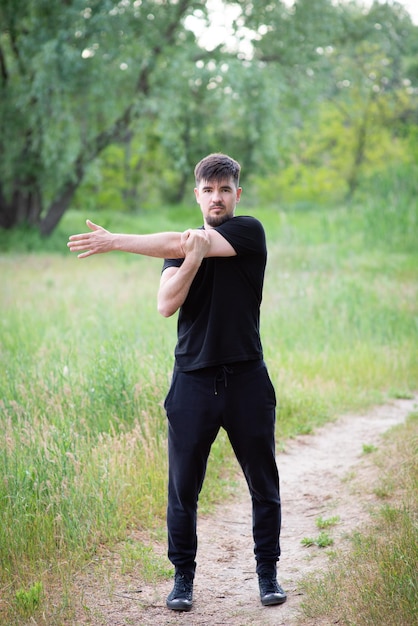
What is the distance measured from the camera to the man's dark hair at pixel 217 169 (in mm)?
3420

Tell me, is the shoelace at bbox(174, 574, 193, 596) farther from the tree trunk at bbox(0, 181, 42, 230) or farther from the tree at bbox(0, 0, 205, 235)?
the tree trunk at bbox(0, 181, 42, 230)

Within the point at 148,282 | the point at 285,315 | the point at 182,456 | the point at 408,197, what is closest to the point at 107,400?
the point at 182,456

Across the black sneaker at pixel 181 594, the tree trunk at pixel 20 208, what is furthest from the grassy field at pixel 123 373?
the tree trunk at pixel 20 208

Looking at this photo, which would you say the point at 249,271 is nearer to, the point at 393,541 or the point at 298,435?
the point at 393,541

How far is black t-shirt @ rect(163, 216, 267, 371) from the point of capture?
3381mm

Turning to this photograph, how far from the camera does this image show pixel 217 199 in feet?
11.4

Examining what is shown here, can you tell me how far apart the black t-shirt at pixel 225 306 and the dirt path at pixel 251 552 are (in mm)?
1223

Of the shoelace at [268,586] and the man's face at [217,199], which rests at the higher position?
the man's face at [217,199]

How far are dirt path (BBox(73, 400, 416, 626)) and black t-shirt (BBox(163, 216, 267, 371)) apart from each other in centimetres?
122

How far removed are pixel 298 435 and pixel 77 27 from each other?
14.1 meters

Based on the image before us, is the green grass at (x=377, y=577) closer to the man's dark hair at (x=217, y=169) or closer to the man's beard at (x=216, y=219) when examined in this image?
the man's beard at (x=216, y=219)

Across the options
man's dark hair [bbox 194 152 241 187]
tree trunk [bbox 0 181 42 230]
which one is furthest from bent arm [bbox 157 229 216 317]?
tree trunk [bbox 0 181 42 230]

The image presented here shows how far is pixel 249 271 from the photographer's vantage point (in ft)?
11.4

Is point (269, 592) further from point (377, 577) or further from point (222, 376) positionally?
point (222, 376)
